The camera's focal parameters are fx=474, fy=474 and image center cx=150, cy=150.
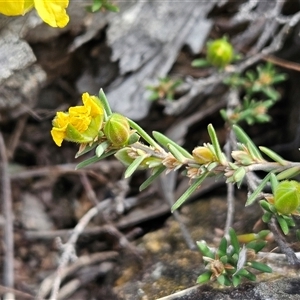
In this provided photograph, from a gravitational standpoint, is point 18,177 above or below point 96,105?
below

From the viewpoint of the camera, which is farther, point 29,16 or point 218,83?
point 218,83

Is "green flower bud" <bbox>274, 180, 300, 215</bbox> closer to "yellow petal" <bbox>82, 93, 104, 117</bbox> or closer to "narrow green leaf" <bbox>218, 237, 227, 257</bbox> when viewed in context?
"narrow green leaf" <bbox>218, 237, 227, 257</bbox>

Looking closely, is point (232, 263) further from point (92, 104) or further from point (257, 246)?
point (92, 104)

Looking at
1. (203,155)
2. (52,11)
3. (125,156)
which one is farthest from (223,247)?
(52,11)

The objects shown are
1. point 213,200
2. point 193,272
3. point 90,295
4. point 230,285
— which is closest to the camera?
point 230,285

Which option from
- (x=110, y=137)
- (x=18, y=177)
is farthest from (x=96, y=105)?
(x=18, y=177)

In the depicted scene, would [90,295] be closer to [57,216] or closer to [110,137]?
[57,216]
